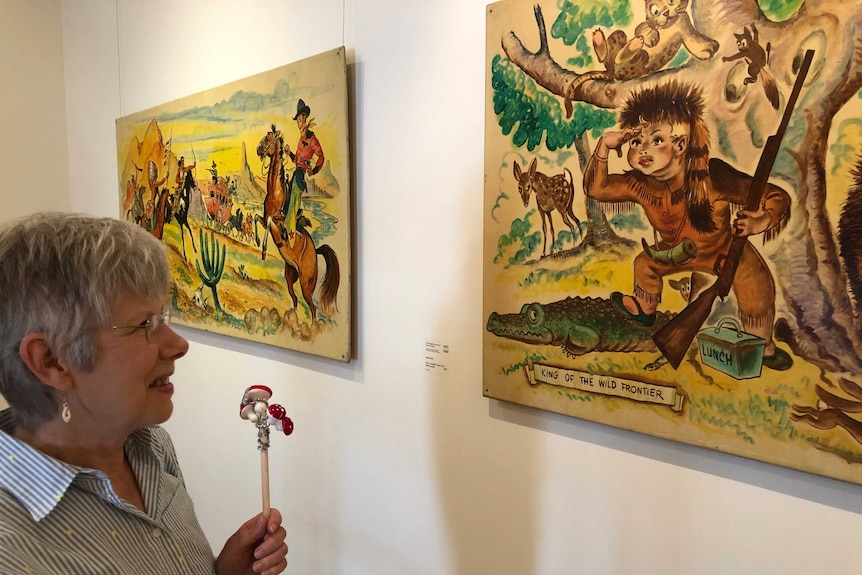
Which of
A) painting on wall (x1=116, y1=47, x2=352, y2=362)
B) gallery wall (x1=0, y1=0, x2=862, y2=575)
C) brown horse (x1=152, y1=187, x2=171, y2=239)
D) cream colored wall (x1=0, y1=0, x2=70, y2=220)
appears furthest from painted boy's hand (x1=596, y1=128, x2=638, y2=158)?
cream colored wall (x1=0, y1=0, x2=70, y2=220)

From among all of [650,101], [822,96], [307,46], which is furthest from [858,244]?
[307,46]

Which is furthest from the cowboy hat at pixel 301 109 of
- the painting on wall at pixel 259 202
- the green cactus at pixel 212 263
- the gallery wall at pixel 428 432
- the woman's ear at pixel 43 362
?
the woman's ear at pixel 43 362

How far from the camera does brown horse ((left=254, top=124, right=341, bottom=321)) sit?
151cm

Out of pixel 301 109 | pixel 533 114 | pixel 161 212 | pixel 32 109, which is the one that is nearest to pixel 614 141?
pixel 533 114

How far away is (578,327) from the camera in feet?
3.44

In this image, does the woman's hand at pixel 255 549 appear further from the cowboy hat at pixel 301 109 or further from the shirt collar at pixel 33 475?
the cowboy hat at pixel 301 109

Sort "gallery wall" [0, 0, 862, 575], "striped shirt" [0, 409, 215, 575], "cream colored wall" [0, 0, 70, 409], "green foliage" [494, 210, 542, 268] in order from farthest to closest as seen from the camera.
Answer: "cream colored wall" [0, 0, 70, 409] < "green foliage" [494, 210, 542, 268] < "gallery wall" [0, 0, 862, 575] < "striped shirt" [0, 409, 215, 575]

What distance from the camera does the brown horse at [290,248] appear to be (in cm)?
151

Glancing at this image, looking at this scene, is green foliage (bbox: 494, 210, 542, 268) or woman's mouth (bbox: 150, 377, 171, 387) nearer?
woman's mouth (bbox: 150, 377, 171, 387)

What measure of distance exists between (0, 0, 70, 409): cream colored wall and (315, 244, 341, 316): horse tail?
1956mm

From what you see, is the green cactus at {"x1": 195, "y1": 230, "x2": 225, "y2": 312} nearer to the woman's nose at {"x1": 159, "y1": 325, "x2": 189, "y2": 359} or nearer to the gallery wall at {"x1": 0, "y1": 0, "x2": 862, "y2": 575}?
the gallery wall at {"x1": 0, "y1": 0, "x2": 862, "y2": 575}

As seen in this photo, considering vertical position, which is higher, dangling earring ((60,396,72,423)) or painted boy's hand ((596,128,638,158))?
painted boy's hand ((596,128,638,158))

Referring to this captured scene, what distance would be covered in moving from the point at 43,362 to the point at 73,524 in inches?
8.8

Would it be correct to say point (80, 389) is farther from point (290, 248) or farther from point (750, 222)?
point (750, 222)
